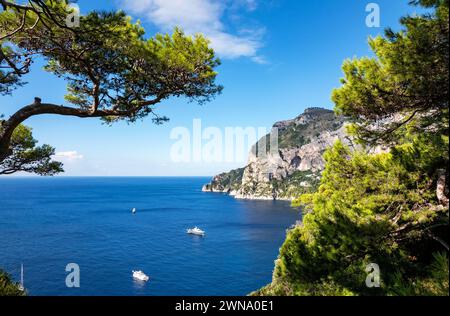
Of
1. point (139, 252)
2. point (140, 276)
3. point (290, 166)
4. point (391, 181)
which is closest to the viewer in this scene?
point (391, 181)

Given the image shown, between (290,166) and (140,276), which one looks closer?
(140,276)

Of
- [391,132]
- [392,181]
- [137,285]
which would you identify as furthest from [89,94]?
[137,285]

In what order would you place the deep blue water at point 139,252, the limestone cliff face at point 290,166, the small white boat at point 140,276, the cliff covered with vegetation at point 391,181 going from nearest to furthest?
the cliff covered with vegetation at point 391,181
the deep blue water at point 139,252
the small white boat at point 140,276
the limestone cliff face at point 290,166

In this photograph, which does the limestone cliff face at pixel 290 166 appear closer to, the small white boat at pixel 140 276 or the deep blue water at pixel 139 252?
the deep blue water at pixel 139 252

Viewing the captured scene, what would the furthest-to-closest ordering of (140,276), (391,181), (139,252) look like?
(139,252) < (140,276) < (391,181)

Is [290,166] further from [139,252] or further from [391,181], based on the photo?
[391,181]

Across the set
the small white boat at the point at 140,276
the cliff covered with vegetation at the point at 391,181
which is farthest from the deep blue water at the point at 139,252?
the cliff covered with vegetation at the point at 391,181

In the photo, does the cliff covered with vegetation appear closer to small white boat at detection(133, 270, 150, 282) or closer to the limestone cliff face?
small white boat at detection(133, 270, 150, 282)

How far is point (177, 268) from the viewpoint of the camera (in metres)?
44.5

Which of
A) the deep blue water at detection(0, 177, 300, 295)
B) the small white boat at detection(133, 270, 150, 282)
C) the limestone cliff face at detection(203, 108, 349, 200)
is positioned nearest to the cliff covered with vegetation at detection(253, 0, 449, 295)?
the deep blue water at detection(0, 177, 300, 295)

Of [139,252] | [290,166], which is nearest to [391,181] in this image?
[139,252]

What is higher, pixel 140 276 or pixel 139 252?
pixel 140 276

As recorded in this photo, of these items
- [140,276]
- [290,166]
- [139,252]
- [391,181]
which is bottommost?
[139,252]
